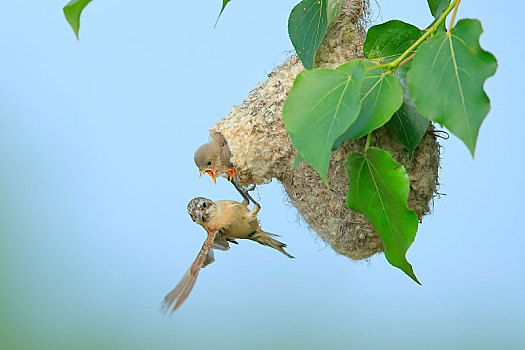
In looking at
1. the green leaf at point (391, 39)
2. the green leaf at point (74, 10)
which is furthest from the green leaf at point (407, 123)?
the green leaf at point (74, 10)

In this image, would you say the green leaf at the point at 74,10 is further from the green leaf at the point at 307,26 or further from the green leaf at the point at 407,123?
the green leaf at the point at 407,123

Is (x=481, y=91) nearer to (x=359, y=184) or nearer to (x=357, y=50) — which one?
(x=359, y=184)

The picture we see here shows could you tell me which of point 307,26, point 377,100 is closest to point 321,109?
point 377,100

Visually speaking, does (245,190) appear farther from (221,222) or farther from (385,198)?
(385,198)

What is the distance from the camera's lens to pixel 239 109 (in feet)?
4.31

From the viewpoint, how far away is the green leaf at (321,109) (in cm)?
81

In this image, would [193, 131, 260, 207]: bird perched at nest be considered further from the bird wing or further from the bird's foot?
the bird wing

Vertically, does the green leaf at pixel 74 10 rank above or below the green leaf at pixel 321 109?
above

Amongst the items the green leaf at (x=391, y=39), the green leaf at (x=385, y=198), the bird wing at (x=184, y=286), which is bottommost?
the bird wing at (x=184, y=286)

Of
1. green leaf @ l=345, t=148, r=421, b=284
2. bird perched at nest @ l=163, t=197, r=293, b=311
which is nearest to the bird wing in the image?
bird perched at nest @ l=163, t=197, r=293, b=311

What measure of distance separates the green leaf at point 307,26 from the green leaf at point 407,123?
0.52 feet

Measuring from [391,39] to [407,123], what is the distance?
0.52ft

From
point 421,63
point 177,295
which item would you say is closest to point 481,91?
point 421,63

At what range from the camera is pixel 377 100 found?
0.92 meters
